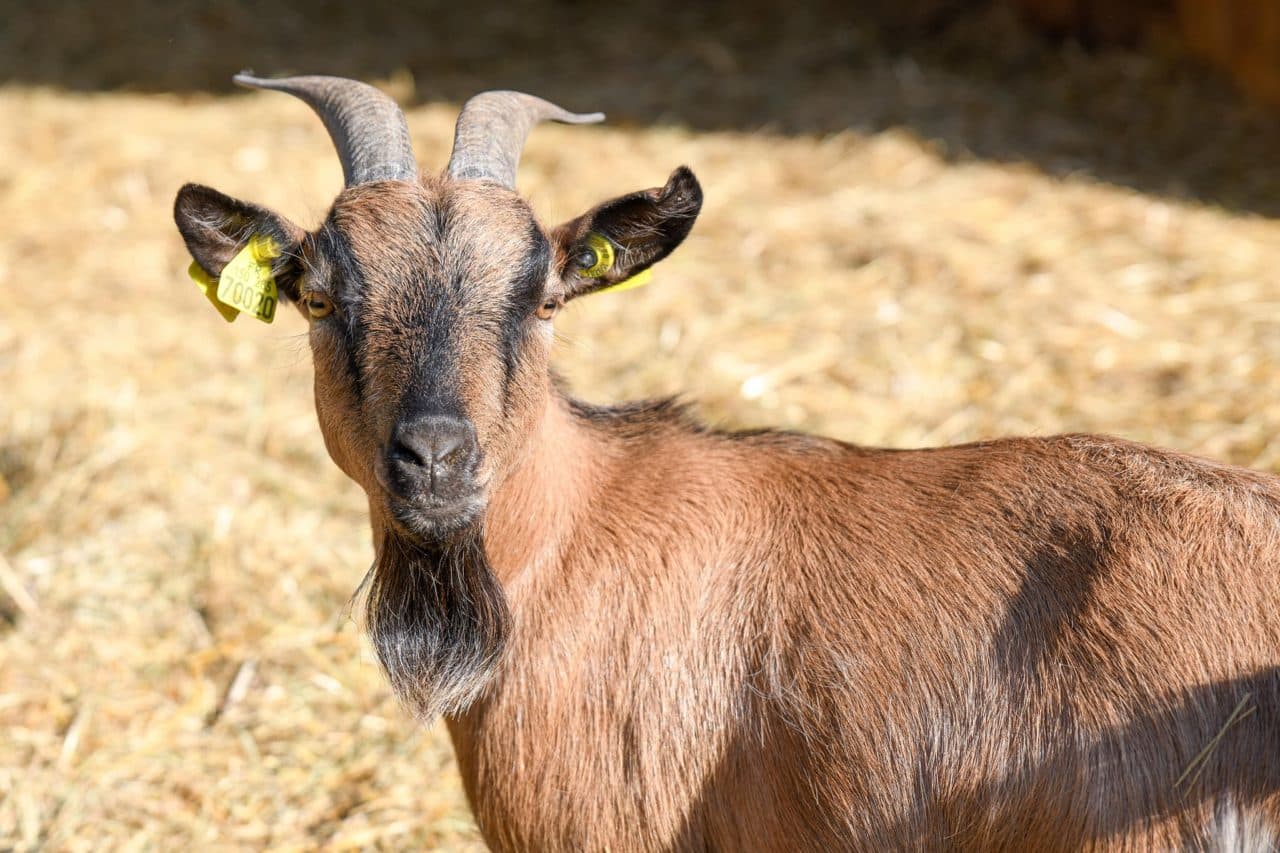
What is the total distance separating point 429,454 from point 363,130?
1304 mm

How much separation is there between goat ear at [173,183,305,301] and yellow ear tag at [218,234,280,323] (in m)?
0.02

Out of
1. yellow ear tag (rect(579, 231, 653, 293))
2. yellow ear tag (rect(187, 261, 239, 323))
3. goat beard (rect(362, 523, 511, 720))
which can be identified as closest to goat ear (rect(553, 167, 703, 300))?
yellow ear tag (rect(579, 231, 653, 293))

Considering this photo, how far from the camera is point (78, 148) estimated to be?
952 cm

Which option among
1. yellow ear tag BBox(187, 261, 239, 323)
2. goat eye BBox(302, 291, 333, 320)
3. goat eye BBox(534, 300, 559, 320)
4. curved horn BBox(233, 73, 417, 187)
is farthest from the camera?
yellow ear tag BBox(187, 261, 239, 323)

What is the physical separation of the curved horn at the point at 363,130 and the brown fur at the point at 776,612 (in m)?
0.14

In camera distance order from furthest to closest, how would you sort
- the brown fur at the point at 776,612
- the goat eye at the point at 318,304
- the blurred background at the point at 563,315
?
1. the blurred background at the point at 563,315
2. the goat eye at the point at 318,304
3. the brown fur at the point at 776,612

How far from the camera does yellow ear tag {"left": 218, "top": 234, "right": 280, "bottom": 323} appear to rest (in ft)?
12.4

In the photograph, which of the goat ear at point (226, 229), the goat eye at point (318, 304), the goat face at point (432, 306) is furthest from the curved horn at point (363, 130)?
the goat eye at point (318, 304)

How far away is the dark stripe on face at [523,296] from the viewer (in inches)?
141

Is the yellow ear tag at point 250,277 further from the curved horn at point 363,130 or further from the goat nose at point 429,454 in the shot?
the goat nose at point 429,454

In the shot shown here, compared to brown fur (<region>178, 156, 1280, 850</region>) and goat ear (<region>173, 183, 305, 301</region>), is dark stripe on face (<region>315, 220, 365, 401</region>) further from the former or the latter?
goat ear (<region>173, 183, 305, 301</region>)

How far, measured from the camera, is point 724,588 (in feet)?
12.2

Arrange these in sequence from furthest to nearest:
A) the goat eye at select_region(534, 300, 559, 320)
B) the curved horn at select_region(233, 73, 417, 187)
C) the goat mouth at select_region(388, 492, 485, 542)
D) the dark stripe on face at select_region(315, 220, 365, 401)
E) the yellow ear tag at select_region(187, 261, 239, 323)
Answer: the yellow ear tag at select_region(187, 261, 239, 323) → the curved horn at select_region(233, 73, 417, 187) → the goat eye at select_region(534, 300, 559, 320) → the dark stripe on face at select_region(315, 220, 365, 401) → the goat mouth at select_region(388, 492, 485, 542)

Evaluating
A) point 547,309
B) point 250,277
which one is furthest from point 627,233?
point 250,277
